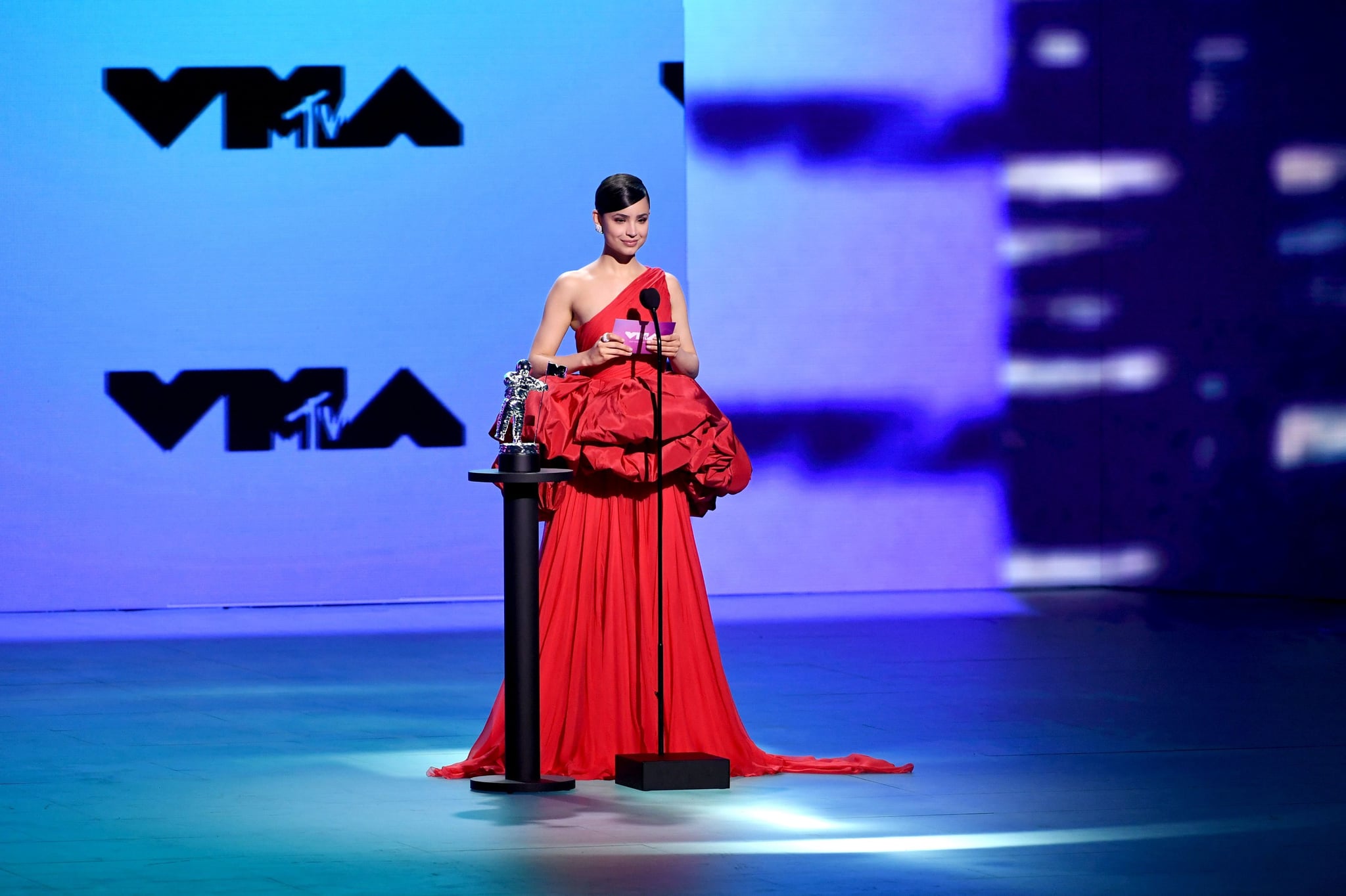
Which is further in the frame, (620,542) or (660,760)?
(620,542)

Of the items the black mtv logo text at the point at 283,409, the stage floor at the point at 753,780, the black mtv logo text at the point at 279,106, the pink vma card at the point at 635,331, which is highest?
the black mtv logo text at the point at 279,106

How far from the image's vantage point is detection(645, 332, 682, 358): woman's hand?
4484 mm

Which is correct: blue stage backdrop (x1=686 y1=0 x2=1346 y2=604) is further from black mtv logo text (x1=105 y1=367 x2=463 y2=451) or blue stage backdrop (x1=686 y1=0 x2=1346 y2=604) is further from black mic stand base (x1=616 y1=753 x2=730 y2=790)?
black mic stand base (x1=616 y1=753 x2=730 y2=790)

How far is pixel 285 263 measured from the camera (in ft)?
30.4

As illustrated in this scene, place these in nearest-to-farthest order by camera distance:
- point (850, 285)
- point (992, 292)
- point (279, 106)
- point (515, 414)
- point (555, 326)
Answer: point (515, 414)
point (555, 326)
point (279, 106)
point (850, 285)
point (992, 292)

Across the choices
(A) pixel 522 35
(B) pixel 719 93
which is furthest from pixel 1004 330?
(A) pixel 522 35

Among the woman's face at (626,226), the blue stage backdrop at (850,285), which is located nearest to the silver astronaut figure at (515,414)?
the woman's face at (626,226)

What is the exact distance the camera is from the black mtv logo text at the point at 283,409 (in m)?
9.21

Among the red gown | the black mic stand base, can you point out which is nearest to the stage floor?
the black mic stand base

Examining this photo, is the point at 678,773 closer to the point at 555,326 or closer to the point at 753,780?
the point at 753,780

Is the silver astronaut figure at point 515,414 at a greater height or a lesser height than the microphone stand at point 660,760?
greater

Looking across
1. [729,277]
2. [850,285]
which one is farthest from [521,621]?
[850,285]

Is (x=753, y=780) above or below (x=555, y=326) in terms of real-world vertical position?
below

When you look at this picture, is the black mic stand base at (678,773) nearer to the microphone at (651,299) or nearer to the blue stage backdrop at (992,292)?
the microphone at (651,299)
